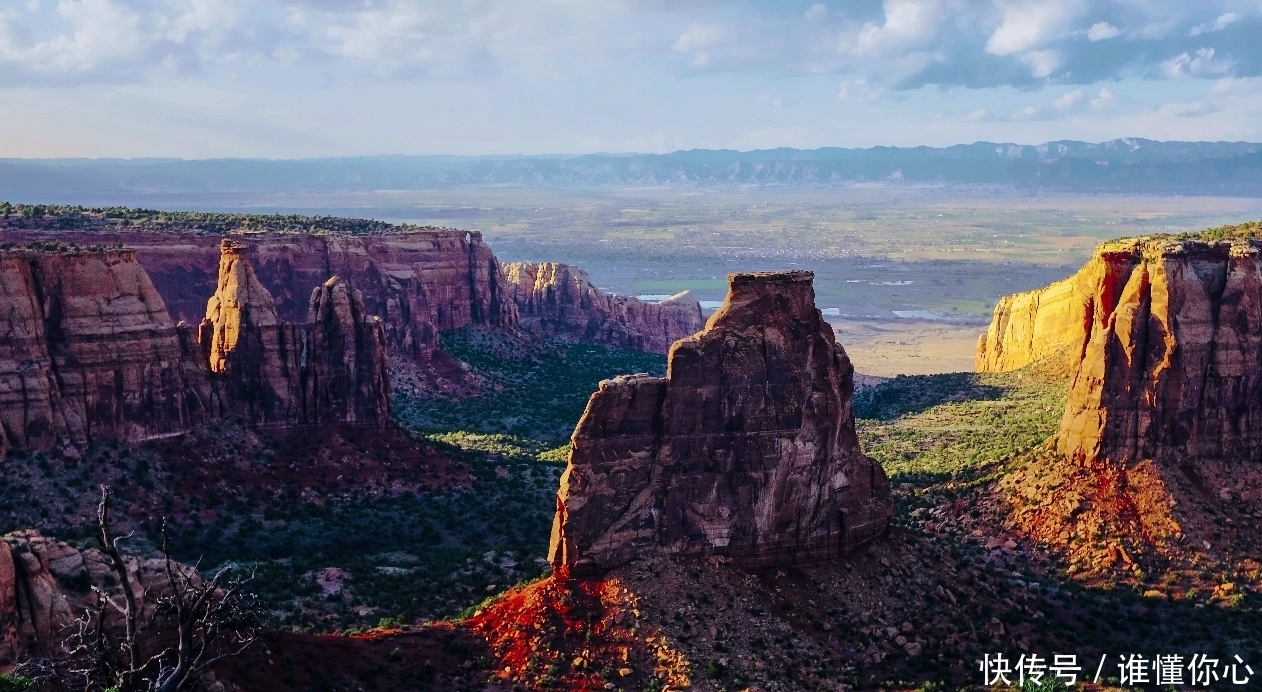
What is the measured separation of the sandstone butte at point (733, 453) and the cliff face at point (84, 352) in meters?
28.4

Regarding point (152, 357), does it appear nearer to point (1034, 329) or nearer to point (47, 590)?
point (47, 590)

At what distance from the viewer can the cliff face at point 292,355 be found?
72.8m

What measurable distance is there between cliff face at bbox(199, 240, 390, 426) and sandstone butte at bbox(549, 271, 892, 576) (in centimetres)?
3083

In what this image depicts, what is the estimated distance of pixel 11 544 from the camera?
3512 centimetres

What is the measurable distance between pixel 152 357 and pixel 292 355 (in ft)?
26.8

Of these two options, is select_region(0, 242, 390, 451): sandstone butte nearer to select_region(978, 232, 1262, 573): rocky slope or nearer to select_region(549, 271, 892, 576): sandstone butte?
select_region(549, 271, 892, 576): sandstone butte

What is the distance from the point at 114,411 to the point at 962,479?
3769 cm

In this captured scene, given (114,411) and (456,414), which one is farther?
(456,414)

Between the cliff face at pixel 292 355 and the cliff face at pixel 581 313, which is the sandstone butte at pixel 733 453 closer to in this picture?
the cliff face at pixel 292 355

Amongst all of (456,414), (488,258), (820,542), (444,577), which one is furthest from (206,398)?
(488,258)

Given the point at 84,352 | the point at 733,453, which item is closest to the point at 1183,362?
the point at 733,453

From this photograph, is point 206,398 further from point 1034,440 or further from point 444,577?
point 1034,440

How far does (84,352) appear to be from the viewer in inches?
2566

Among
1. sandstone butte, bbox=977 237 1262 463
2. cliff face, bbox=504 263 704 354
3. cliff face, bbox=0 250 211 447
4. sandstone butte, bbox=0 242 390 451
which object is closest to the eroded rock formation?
sandstone butte, bbox=977 237 1262 463
